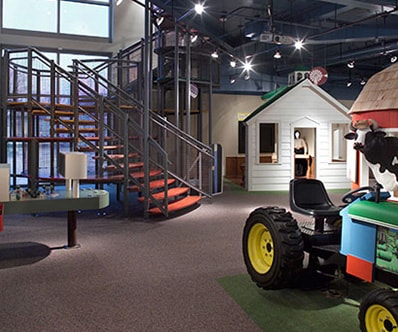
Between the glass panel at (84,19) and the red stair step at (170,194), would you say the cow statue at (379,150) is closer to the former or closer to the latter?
the red stair step at (170,194)

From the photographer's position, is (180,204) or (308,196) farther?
(180,204)

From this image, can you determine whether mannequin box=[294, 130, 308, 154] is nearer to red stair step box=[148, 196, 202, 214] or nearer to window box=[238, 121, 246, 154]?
window box=[238, 121, 246, 154]

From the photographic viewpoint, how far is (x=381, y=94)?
282 cm

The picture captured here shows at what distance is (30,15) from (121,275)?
11390mm

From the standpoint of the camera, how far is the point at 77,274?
4.28 meters

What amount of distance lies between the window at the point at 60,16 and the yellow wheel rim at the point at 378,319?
13022mm

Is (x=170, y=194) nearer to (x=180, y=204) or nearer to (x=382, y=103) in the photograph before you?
(x=180, y=204)

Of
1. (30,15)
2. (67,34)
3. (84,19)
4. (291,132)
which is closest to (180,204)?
(291,132)

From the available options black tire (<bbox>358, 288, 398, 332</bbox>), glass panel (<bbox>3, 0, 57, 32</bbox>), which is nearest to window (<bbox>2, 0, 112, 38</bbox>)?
glass panel (<bbox>3, 0, 57, 32</bbox>)

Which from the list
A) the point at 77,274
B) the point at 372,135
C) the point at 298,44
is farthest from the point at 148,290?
the point at 298,44

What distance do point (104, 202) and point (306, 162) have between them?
9.12 metres

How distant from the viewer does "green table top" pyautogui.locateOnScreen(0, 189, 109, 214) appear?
15.4ft

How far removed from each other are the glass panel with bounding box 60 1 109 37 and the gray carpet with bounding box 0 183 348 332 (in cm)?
823

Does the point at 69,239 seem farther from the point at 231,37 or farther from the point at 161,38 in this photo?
the point at 231,37
